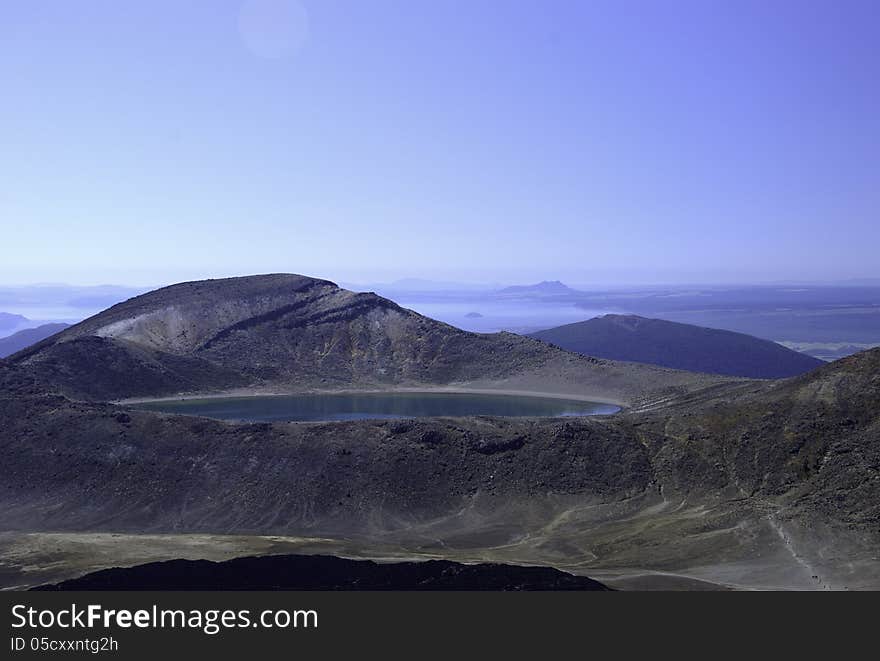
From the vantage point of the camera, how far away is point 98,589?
3219 centimetres

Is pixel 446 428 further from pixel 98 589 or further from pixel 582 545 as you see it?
pixel 98 589

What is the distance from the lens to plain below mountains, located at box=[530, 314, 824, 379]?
164625mm

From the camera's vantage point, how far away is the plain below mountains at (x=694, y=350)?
165 metres

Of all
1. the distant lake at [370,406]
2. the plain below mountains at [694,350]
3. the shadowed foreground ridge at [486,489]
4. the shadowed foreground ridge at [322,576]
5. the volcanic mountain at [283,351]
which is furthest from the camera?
the plain below mountains at [694,350]

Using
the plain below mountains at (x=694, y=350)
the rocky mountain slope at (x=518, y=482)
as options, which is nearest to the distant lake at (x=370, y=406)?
the rocky mountain slope at (x=518, y=482)

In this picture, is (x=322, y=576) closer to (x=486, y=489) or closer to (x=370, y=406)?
(x=486, y=489)

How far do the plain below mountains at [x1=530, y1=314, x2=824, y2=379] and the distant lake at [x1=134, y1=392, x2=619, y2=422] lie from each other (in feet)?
281

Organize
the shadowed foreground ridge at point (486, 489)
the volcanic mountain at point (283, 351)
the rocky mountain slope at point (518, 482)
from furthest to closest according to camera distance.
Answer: the volcanic mountain at point (283, 351)
the rocky mountain slope at point (518, 482)
the shadowed foreground ridge at point (486, 489)

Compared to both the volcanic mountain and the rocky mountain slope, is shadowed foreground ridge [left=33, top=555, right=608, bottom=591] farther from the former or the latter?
the volcanic mountain

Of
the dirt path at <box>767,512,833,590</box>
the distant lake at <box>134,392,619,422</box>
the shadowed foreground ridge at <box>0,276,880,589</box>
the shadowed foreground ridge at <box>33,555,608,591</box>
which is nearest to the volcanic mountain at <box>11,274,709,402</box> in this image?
the distant lake at <box>134,392,619,422</box>

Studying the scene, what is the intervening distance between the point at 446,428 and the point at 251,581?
25.5 meters

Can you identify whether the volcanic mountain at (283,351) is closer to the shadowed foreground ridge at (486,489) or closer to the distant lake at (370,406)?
the distant lake at (370,406)

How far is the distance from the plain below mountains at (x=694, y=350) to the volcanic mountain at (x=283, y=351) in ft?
235
